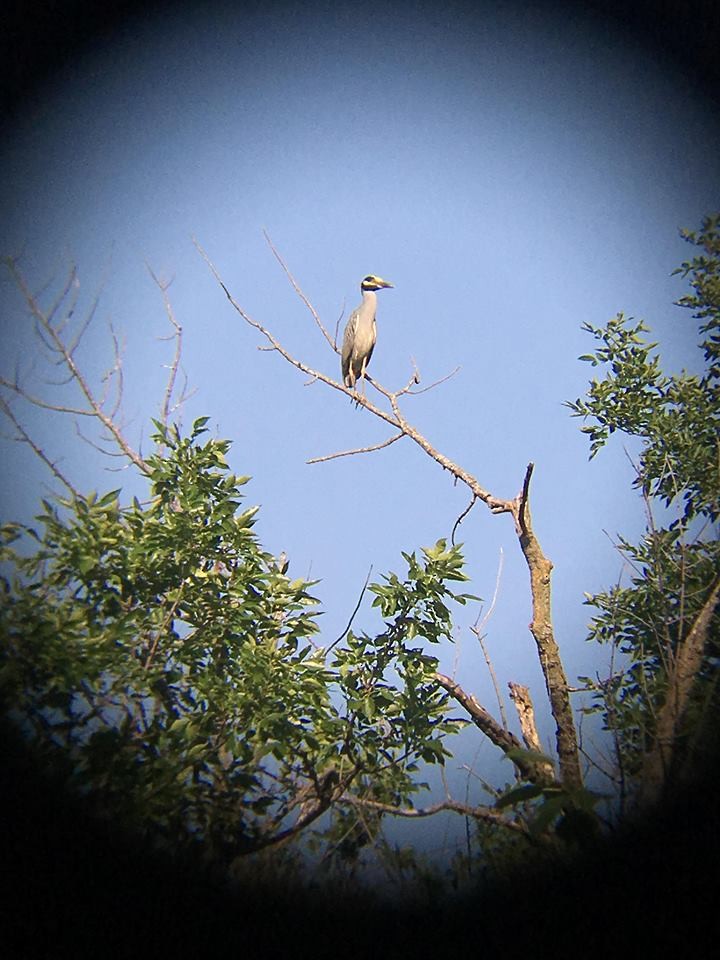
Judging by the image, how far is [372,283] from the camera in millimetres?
7691

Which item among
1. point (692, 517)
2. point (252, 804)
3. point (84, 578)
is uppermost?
point (692, 517)

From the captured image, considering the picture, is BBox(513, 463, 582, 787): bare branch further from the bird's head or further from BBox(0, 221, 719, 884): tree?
the bird's head

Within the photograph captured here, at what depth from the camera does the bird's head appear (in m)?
7.61

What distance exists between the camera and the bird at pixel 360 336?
23.5 feet

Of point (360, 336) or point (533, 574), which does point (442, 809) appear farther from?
point (360, 336)

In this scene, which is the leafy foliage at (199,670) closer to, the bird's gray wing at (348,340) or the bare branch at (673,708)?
the bare branch at (673,708)

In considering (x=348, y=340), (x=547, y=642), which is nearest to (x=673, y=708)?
(x=547, y=642)

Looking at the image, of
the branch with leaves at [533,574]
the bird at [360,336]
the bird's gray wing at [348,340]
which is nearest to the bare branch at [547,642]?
the branch with leaves at [533,574]

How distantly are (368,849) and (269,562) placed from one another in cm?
115

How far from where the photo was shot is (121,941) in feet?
6.21

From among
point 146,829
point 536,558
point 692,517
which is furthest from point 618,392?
point 146,829

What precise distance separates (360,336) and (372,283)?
84 centimetres

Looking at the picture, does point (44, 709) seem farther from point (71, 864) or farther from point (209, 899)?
point (209, 899)

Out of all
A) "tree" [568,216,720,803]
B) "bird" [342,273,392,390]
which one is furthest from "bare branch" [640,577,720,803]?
"bird" [342,273,392,390]
